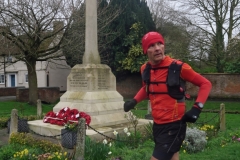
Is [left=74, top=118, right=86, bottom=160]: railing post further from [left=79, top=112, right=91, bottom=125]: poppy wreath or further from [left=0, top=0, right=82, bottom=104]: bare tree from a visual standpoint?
[left=0, top=0, right=82, bottom=104]: bare tree

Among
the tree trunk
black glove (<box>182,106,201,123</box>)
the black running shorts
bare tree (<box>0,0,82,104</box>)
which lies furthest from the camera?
the tree trunk

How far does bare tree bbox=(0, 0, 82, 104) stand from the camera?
644 inches

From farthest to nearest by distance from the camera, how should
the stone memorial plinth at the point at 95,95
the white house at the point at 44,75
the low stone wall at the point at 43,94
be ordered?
the white house at the point at 44,75
the low stone wall at the point at 43,94
the stone memorial plinth at the point at 95,95

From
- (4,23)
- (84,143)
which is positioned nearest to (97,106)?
(84,143)

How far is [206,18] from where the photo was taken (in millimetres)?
25594

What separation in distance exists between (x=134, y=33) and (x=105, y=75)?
19966mm

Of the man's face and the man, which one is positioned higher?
the man's face

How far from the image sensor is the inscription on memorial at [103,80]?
9.48 meters

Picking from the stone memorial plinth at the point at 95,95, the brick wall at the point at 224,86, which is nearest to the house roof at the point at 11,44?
the stone memorial plinth at the point at 95,95

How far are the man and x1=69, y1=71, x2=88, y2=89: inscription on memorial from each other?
6.12m

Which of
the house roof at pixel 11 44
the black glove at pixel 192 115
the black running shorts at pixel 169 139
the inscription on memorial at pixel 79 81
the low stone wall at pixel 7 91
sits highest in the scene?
the house roof at pixel 11 44

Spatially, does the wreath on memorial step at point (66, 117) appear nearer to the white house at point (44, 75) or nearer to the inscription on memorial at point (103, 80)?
the inscription on memorial at point (103, 80)

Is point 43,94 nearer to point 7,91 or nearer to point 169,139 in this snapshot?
point 7,91

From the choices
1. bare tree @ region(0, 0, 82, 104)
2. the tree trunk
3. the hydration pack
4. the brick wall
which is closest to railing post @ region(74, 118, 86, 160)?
the hydration pack
